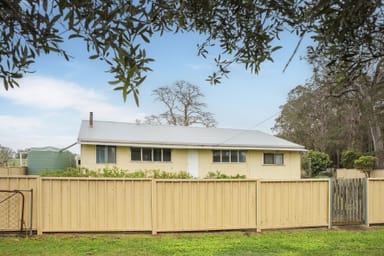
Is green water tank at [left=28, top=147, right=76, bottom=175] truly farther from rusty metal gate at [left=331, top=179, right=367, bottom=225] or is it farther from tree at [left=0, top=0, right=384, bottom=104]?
tree at [left=0, top=0, right=384, bottom=104]

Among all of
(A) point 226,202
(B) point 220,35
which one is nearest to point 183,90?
(A) point 226,202

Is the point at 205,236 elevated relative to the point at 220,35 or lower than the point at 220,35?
lower

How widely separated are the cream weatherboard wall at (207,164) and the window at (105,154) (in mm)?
150

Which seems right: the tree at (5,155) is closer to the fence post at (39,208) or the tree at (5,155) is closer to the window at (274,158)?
the window at (274,158)

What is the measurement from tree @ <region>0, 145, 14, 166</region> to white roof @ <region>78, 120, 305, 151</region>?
8898mm

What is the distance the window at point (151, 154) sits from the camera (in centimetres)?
1769

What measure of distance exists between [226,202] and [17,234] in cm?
454

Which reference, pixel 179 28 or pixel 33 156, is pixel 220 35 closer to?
pixel 179 28

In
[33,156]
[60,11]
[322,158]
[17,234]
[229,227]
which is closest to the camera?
[60,11]

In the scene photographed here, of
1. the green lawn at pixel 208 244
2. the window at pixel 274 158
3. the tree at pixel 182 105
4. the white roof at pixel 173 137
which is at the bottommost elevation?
the green lawn at pixel 208 244

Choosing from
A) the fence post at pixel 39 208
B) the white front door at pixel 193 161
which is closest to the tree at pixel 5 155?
the white front door at pixel 193 161

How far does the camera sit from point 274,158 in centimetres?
1991

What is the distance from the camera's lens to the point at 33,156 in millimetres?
19094

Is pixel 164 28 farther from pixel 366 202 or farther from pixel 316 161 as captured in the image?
pixel 316 161
